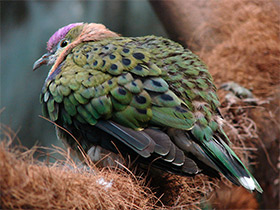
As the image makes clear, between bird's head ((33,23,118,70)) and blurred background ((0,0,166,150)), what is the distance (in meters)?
2.53

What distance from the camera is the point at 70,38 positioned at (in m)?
3.03

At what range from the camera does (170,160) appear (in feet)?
7.16

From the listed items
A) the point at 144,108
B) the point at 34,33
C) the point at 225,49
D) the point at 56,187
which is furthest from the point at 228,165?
the point at 34,33

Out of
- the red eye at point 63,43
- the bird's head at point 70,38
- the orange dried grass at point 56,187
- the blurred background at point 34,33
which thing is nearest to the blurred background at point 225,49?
the blurred background at point 34,33

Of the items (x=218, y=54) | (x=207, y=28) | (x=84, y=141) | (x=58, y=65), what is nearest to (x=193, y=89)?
(x=84, y=141)

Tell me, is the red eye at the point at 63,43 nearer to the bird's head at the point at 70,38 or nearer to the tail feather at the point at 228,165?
the bird's head at the point at 70,38

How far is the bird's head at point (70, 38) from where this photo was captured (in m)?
2.88

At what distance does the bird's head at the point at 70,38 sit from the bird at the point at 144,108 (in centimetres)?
28

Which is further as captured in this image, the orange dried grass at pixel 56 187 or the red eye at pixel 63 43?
the red eye at pixel 63 43

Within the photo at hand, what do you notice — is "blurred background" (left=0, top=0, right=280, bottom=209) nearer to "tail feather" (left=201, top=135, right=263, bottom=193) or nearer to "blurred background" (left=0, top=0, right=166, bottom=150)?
"blurred background" (left=0, top=0, right=166, bottom=150)

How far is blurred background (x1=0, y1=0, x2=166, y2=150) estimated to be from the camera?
5.54 metres

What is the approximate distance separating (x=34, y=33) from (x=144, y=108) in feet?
13.1

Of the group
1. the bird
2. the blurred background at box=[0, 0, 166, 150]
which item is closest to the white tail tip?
the bird

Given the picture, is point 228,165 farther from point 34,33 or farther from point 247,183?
point 34,33
